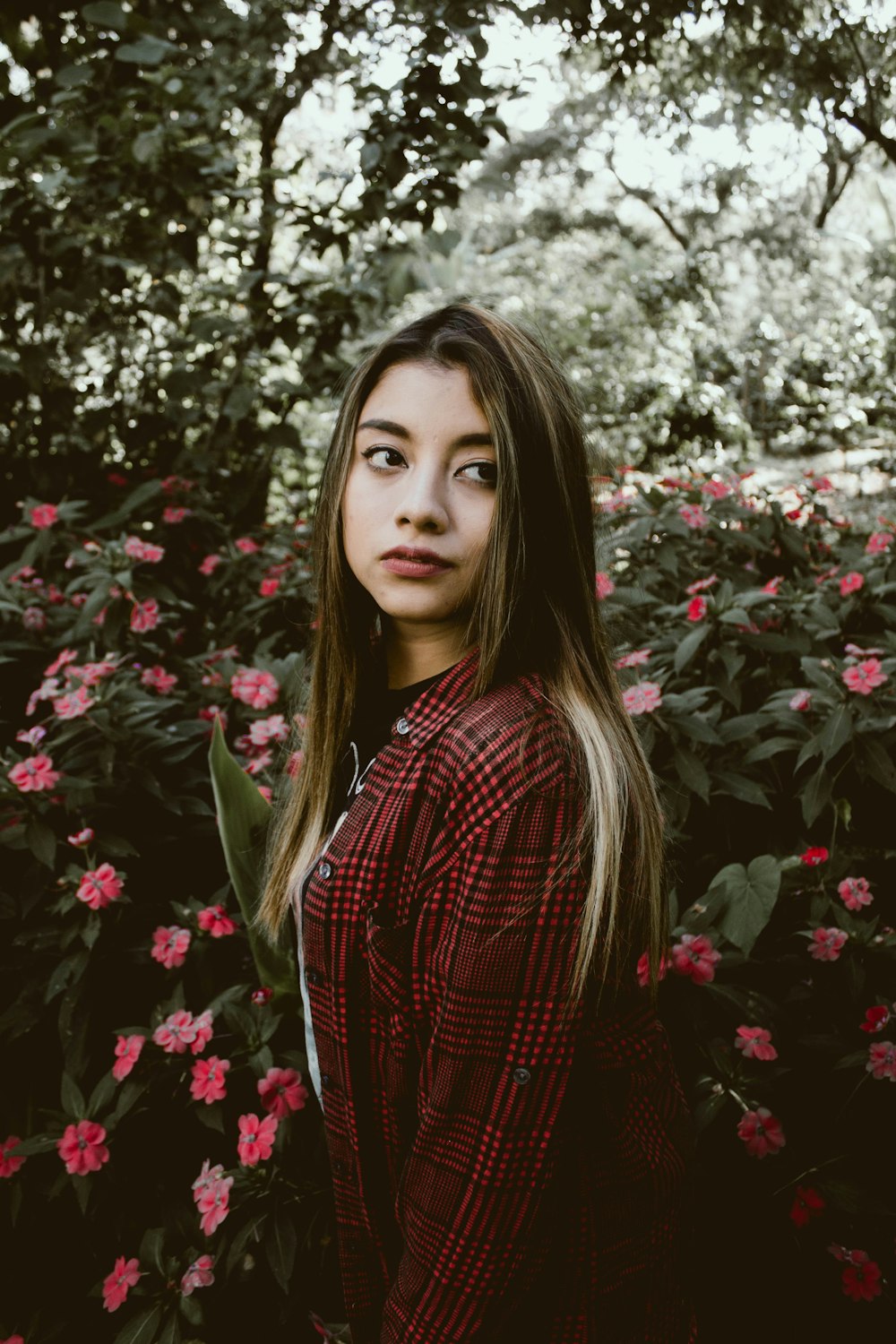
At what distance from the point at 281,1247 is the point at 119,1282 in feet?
0.81

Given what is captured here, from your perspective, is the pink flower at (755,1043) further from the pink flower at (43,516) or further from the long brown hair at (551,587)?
the pink flower at (43,516)

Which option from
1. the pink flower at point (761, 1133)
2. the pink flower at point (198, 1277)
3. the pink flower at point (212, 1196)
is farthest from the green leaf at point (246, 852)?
the pink flower at point (761, 1133)

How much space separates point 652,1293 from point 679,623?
1.60 meters

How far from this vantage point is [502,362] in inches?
38.1

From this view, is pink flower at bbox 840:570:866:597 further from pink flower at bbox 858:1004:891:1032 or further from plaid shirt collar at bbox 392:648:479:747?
plaid shirt collar at bbox 392:648:479:747

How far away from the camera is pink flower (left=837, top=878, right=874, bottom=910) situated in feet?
5.01

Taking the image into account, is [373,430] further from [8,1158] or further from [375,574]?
[8,1158]

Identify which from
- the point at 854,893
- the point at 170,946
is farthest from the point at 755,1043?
the point at 170,946

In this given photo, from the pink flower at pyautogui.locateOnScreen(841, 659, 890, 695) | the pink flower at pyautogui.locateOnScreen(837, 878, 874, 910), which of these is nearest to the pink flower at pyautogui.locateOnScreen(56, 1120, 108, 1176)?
the pink flower at pyautogui.locateOnScreen(837, 878, 874, 910)

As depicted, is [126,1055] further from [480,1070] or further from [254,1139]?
[480,1070]

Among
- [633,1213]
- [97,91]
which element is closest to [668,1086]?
[633,1213]

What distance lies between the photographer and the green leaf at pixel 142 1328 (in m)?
1.27

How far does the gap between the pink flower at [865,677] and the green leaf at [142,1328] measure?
1.46 m

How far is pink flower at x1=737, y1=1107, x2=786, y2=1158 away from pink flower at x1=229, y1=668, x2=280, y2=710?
3.54ft
